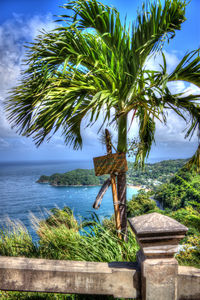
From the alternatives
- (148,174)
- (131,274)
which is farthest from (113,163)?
(148,174)

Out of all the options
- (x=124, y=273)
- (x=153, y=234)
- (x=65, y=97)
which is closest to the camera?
(x=153, y=234)

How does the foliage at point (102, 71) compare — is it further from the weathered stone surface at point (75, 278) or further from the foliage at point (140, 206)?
the foliage at point (140, 206)

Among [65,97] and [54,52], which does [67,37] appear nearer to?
[54,52]

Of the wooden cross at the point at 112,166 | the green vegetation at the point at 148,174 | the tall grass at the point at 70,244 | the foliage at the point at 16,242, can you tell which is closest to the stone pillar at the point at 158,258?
the tall grass at the point at 70,244

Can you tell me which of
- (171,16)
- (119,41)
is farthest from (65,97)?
(171,16)

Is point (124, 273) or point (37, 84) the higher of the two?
point (37, 84)

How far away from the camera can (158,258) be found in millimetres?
1234

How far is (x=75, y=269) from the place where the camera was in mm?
1289

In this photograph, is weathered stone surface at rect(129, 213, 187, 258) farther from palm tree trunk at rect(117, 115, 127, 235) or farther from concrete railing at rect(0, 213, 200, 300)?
palm tree trunk at rect(117, 115, 127, 235)

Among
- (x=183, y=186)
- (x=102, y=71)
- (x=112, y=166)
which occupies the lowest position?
(x=183, y=186)

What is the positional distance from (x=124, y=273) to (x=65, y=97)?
1.77 metres

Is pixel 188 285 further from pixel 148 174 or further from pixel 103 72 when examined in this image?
pixel 148 174

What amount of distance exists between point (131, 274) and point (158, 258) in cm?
20

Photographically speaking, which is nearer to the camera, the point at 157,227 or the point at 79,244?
the point at 157,227
